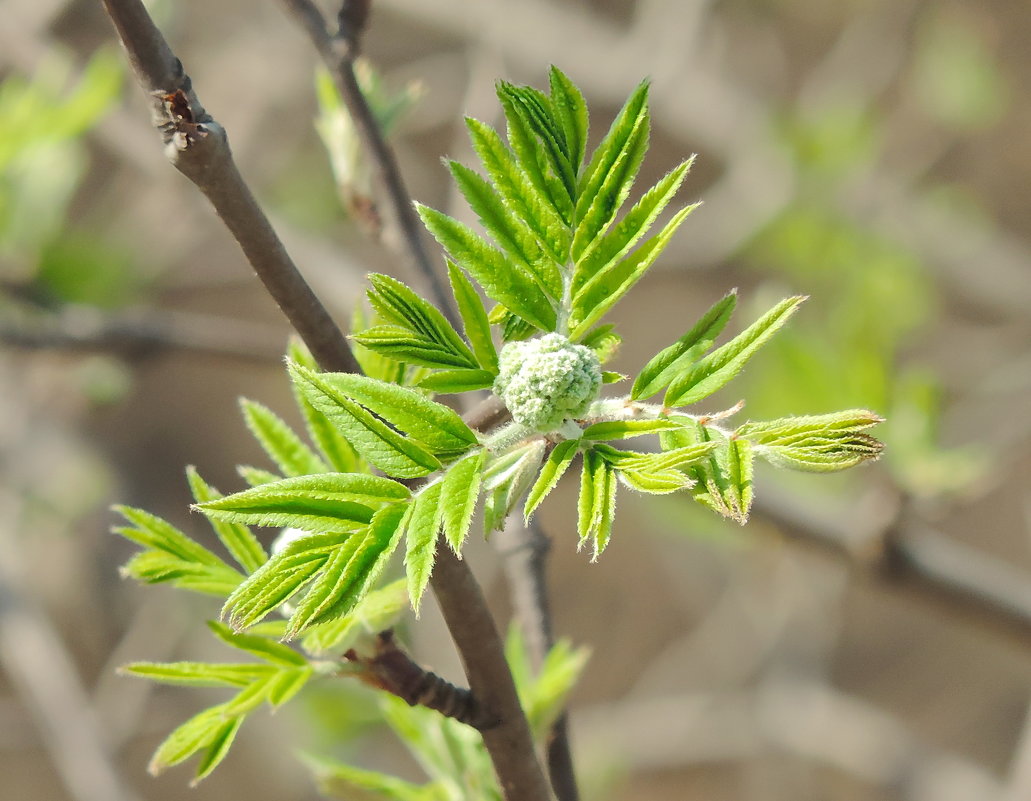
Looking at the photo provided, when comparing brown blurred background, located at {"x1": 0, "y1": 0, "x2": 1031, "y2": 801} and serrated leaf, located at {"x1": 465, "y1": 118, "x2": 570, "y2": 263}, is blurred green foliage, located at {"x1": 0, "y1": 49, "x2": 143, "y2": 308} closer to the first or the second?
brown blurred background, located at {"x1": 0, "y1": 0, "x2": 1031, "y2": 801}

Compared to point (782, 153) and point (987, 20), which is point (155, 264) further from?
point (987, 20)

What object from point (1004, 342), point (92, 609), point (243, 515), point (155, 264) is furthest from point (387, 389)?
point (92, 609)

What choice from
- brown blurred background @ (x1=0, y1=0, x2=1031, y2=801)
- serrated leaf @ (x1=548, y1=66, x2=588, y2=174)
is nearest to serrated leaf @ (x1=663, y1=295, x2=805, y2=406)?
serrated leaf @ (x1=548, y1=66, x2=588, y2=174)

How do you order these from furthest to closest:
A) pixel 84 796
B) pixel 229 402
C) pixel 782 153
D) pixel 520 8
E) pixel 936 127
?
pixel 229 402 < pixel 936 127 < pixel 520 8 < pixel 782 153 < pixel 84 796

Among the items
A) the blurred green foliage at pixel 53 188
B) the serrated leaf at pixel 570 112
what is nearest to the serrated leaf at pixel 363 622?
the serrated leaf at pixel 570 112

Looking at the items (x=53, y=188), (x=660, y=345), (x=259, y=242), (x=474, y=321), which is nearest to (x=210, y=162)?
(x=259, y=242)

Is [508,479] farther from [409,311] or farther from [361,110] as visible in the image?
[361,110]

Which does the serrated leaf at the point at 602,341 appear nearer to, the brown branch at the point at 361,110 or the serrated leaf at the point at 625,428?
the serrated leaf at the point at 625,428
